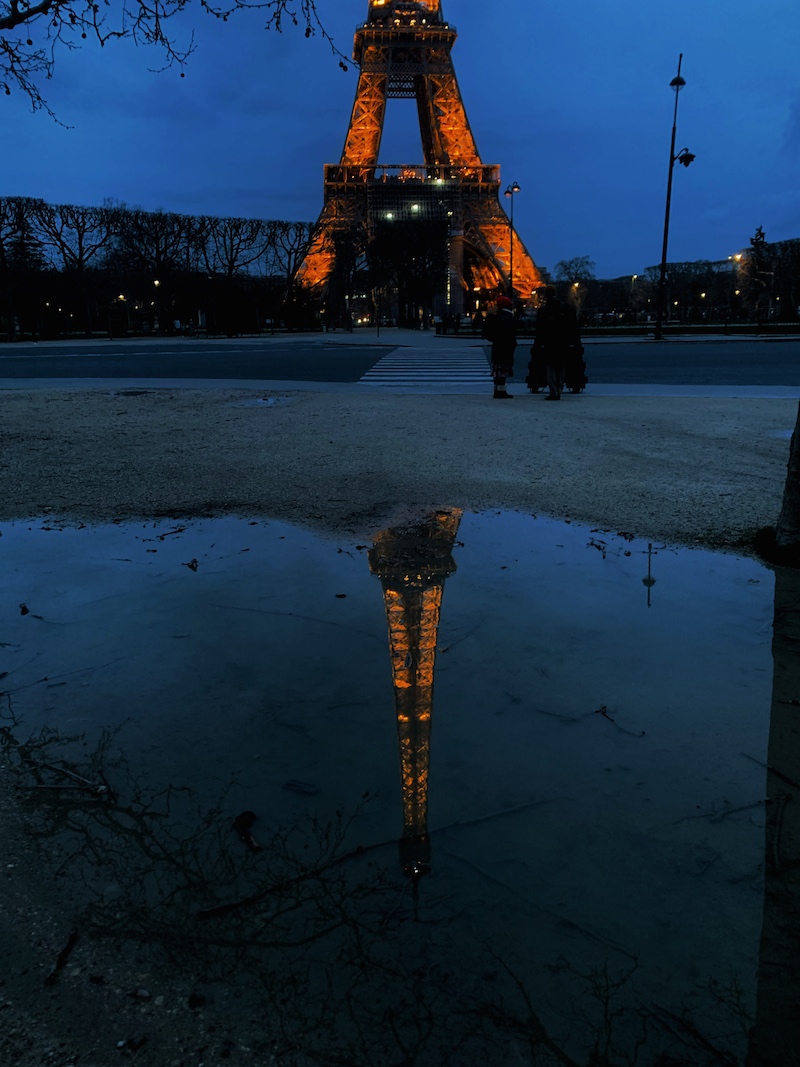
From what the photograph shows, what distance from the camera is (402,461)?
697 centimetres

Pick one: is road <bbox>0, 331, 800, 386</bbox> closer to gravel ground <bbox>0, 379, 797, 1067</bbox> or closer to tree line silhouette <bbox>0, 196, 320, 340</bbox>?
gravel ground <bbox>0, 379, 797, 1067</bbox>

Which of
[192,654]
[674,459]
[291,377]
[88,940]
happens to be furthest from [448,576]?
[291,377]

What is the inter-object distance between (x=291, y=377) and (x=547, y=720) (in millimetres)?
14826

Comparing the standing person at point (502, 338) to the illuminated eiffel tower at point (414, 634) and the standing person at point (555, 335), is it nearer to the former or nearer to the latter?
the standing person at point (555, 335)

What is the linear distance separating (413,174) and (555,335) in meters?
56.4

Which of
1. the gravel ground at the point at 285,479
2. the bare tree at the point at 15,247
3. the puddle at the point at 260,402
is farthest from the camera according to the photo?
the bare tree at the point at 15,247

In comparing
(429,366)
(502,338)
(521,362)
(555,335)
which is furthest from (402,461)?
(521,362)

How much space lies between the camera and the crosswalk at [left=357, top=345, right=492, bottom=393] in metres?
14.2

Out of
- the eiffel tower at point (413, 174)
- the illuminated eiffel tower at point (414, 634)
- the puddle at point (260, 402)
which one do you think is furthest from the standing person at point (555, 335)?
the eiffel tower at point (413, 174)

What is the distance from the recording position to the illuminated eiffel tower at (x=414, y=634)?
2.02 m

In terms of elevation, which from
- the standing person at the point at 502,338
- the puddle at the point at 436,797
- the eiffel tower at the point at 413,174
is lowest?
the puddle at the point at 436,797

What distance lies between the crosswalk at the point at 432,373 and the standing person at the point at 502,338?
60.5 inches

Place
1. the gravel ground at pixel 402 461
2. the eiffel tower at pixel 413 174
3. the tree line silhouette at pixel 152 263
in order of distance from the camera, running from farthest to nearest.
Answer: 1. the eiffel tower at pixel 413 174
2. the tree line silhouette at pixel 152 263
3. the gravel ground at pixel 402 461

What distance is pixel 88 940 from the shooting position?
1.62 metres
